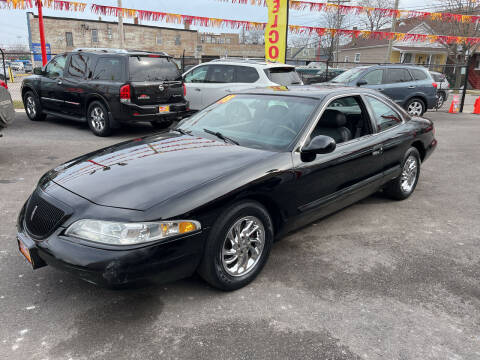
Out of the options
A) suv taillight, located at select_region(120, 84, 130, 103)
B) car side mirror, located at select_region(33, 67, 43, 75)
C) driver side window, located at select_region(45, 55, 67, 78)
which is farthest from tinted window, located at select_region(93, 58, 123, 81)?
car side mirror, located at select_region(33, 67, 43, 75)

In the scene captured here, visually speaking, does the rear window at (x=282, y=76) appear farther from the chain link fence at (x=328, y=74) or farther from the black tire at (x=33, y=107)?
the black tire at (x=33, y=107)

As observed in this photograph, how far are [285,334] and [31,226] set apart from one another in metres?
1.93

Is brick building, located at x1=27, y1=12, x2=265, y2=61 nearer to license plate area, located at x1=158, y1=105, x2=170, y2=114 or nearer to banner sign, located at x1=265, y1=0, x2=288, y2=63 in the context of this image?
banner sign, located at x1=265, y1=0, x2=288, y2=63

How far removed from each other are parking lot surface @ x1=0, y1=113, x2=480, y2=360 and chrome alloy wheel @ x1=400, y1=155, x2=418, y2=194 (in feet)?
2.69

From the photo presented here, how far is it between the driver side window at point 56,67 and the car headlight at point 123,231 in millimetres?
8170

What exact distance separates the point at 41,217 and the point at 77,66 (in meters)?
7.44

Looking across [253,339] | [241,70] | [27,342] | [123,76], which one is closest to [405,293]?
[253,339]

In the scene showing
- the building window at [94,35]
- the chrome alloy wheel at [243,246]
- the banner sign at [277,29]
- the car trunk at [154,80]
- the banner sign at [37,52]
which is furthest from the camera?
the building window at [94,35]

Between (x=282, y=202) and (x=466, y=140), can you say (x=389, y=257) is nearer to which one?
(x=282, y=202)

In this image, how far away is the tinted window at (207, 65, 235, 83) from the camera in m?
10.1

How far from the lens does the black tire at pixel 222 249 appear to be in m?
2.73

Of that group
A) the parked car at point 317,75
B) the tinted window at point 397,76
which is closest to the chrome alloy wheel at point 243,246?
the tinted window at point 397,76

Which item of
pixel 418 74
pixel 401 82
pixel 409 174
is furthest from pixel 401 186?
pixel 418 74

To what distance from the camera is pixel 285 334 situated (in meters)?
2.55
